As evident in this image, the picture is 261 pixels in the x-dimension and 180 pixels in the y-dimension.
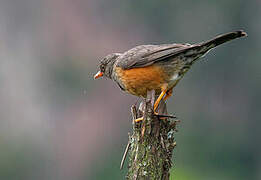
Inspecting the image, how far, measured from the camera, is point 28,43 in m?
33.2

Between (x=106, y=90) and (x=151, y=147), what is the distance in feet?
85.6

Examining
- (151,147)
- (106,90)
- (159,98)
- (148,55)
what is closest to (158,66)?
(148,55)

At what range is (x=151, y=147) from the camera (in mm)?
5625

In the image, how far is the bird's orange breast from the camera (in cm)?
668

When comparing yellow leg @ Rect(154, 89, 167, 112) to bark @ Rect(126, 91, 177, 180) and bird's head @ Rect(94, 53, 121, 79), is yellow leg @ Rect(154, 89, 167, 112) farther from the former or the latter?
bird's head @ Rect(94, 53, 121, 79)

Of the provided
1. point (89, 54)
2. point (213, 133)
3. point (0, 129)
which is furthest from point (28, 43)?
Answer: point (213, 133)

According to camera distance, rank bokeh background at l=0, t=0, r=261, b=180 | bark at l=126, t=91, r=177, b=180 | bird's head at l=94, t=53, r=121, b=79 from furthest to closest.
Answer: bokeh background at l=0, t=0, r=261, b=180 → bird's head at l=94, t=53, r=121, b=79 → bark at l=126, t=91, r=177, b=180

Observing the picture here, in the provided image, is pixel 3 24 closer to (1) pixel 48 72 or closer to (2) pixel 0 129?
(1) pixel 48 72

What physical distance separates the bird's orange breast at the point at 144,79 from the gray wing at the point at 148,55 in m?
0.07

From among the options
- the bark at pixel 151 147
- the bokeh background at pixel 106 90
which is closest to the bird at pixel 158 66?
the bark at pixel 151 147

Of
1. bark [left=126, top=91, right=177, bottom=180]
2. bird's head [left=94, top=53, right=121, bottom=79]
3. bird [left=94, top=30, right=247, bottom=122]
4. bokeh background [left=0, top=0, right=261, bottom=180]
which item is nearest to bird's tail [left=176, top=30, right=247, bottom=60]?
bird [left=94, top=30, right=247, bottom=122]

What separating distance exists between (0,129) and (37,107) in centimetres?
268

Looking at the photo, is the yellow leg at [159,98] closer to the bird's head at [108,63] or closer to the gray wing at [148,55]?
the gray wing at [148,55]

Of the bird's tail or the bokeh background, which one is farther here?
the bokeh background
